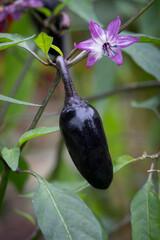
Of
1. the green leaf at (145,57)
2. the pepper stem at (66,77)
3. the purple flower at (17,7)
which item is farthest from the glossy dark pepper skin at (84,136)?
the purple flower at (17,7)

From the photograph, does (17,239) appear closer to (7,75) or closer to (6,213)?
(6,213)

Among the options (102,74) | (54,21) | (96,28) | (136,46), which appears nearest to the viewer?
(96,28)

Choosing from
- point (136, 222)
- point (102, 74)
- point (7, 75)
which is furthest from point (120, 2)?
point (136, 222)

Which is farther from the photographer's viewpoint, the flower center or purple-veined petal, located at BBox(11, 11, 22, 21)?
purple-veined petal, located at BBox(11, 11, 22, 21)

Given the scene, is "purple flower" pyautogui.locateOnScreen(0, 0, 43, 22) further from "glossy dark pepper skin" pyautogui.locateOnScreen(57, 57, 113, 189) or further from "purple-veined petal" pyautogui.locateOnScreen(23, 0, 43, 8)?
"glossy dark pepper skin" pyautogui.locateOnScreen(57, 57, 113, 189)

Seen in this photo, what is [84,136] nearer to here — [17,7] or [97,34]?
[97,34]

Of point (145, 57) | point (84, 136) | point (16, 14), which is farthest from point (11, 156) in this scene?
point (16, 14)

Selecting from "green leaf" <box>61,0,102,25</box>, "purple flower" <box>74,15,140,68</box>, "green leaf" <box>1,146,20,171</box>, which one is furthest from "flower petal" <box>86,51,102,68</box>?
"green leaf" <box>61,0,102,25</box>
